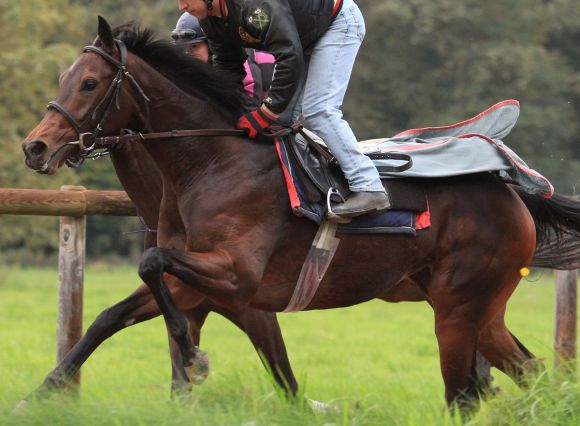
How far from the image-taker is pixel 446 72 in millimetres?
39125

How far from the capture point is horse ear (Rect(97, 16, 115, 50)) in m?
5.34

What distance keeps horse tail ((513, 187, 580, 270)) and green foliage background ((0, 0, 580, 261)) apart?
28.0m

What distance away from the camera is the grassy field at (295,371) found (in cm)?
481

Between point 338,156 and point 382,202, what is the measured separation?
0.34 metres

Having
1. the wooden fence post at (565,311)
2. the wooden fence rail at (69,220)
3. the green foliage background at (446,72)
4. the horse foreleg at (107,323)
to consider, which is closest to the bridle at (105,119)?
the horse foreleg at (107,323)

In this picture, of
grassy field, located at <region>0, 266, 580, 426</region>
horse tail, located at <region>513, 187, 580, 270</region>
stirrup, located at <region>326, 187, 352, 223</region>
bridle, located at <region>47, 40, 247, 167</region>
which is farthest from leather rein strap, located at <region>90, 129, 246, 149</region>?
horse tail, located at <region>513, 187, 580, 270</region>

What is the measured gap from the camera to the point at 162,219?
574 centimetres

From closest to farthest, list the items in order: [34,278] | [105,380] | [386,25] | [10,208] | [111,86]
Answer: [111,86] < [10,208] < [105,380] < [34,278] < [386,25]

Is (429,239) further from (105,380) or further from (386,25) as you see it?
(386,25)

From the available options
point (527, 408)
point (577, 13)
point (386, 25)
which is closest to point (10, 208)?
point (527, 408)

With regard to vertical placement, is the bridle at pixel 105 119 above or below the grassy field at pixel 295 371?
above

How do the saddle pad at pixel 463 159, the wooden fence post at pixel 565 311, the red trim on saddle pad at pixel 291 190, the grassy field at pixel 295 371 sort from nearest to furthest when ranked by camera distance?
the grassy field at pixel 295 371 → the red trim on saddle pad at pixel 291 190 → the saddle pad at pixel 463 159 → the wooden fence post at pixel 565 311

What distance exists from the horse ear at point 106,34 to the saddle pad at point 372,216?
3.29ft

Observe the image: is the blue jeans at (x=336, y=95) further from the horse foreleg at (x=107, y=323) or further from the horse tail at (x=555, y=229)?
the horse tail at (x=555, y=229)
